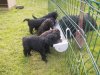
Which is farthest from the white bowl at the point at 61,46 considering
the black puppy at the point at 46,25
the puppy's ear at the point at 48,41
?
the black puppy at the point at 46,25

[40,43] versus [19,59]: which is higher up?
[40,43]

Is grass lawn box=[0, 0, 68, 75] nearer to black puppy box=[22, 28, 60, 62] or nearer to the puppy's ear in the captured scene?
black puppy box=[22, 28, 60, 62]

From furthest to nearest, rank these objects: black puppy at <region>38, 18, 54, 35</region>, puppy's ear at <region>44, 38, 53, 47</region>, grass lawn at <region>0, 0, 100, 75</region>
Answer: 1. black puppy at <region>38, 18, 54, 35</region>
2. puppy's ear at <region>44, 38, 53, 47</region>
3. grass lawn at <region>0, 0, 100, 75</region>

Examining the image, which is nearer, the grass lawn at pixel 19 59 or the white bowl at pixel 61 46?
the grass lawn at pixel 19 59

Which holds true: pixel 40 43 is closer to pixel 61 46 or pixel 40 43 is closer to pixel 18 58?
pixel 61 46

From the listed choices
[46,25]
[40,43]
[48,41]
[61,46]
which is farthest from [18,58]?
[46,25]

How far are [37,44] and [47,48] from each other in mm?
336

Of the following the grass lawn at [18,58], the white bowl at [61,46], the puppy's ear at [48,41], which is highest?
the puppy's ear at [48,41]

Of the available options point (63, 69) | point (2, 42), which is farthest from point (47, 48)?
point (2, 42)

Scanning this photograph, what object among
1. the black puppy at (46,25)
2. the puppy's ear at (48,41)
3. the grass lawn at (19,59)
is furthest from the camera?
the black puppy at (46,25)

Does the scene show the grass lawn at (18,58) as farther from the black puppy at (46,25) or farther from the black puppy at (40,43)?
the black puppy at (46,25)

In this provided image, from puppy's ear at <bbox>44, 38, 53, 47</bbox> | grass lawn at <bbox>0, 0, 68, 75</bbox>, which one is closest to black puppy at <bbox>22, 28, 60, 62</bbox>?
puppy's ear at <bbox>44, 38, 53, 47</bbox>

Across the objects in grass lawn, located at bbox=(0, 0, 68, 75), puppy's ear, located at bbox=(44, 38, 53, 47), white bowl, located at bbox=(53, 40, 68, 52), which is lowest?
grass lawn, located at bbox=(0, 0, 68, 75)

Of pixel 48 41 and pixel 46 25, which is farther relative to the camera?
pixel 46 25
